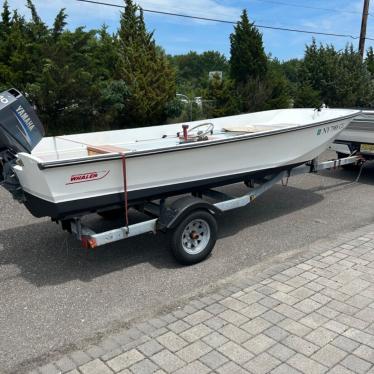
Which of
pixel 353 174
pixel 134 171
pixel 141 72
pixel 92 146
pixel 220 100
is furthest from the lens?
pixel 220 100

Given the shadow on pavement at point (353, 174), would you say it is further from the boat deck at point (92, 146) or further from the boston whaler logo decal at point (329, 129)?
→ the boat deck at point (92, 146)

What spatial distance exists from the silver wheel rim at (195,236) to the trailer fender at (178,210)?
154 millimetres

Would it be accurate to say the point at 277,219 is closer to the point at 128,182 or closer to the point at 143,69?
the point at 128,182

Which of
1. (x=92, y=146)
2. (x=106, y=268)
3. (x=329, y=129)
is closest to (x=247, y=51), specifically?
(x=329, y=129)

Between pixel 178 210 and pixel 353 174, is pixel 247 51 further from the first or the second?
pixel 178 210

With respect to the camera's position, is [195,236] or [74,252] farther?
[74,252]

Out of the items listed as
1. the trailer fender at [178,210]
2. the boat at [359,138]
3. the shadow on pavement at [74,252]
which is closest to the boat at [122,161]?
the trailer fender at [178,210]

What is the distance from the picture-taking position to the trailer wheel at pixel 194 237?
4.43m

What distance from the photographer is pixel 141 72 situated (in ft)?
42.1

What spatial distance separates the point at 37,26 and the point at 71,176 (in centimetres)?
964

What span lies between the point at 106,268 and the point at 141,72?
9257 millimetres

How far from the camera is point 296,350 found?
3029 mm

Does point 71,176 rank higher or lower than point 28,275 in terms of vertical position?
higher

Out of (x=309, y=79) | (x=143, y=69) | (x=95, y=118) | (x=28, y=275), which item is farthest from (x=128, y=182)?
(x=309, y=79)
